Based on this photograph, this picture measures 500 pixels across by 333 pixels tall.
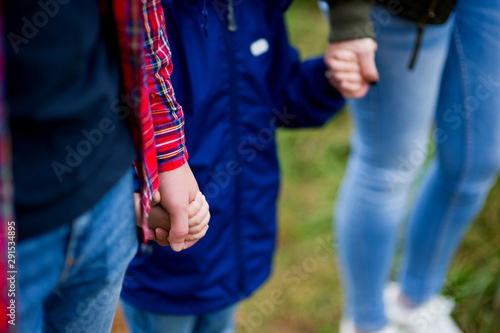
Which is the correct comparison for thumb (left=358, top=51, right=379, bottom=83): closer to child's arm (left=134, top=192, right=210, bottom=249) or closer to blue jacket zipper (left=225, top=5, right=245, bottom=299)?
blue jacket zipper (left=225, top=5, right=245, bottom=299)

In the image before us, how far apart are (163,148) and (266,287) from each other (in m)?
1.30

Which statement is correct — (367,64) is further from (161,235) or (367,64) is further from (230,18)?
(161,235)

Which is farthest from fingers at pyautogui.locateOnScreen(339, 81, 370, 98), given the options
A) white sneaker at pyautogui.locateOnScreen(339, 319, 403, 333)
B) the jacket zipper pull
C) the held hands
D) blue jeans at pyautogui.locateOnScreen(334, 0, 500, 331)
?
white sneaker at pyautogui.locateOnScreen(339, 319, 403, 333)

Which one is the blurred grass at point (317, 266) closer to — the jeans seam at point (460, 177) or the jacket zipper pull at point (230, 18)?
the jeans seam at point (460, 177)

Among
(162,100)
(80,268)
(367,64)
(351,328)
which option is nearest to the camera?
(80,268)

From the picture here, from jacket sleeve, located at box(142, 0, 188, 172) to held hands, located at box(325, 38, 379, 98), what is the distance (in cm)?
44

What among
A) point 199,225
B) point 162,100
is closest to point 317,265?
point 199,225

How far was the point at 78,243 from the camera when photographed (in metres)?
0.78

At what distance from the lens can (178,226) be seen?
37.1 inches

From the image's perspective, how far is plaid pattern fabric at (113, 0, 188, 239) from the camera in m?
0.80

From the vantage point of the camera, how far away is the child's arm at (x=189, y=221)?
0.95m

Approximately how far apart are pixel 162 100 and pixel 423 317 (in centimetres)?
132

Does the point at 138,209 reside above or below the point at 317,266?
above

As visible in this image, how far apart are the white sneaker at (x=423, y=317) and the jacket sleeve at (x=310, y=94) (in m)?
0.82
